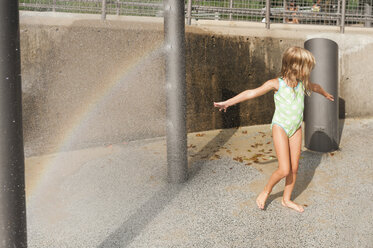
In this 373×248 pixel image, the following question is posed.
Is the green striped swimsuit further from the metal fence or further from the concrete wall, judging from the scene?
the metal fence

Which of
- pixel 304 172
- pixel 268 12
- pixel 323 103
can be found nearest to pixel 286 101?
pixel 304 172

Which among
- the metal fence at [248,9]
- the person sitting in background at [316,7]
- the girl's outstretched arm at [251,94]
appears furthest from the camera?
the person sitting in background at [316,7]

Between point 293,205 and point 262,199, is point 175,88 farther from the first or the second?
point 293,205

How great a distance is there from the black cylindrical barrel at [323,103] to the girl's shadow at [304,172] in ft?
0.78

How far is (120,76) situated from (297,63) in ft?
11.8

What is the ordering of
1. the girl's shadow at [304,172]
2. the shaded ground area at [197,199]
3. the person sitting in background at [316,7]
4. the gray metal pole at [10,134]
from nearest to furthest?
the gray metal pole at [10,134], the shaded ground area at [197,199], the girl's shadow at [304,172], the person sitting in background at [316,7]

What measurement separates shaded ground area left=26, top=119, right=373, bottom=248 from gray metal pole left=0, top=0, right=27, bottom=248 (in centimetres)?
139

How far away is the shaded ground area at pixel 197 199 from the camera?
12.4 ft

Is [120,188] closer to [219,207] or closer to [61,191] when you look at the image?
[61,191]

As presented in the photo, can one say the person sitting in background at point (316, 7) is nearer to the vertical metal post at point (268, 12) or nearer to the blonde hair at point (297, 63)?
the vertical metal post at point (268, 12)

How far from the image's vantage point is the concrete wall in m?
6.36

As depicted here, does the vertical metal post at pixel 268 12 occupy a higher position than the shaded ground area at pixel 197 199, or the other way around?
the vertical metal post at pixel 268 12

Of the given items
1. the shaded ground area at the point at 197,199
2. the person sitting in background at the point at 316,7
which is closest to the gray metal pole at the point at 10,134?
the shaded ground area at the point at 197,199

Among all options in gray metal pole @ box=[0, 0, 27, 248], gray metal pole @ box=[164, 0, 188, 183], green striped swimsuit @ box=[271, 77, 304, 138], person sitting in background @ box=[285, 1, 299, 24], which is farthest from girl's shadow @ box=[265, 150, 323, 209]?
person sitting in background @ box=[285, 1, 299, 24]
